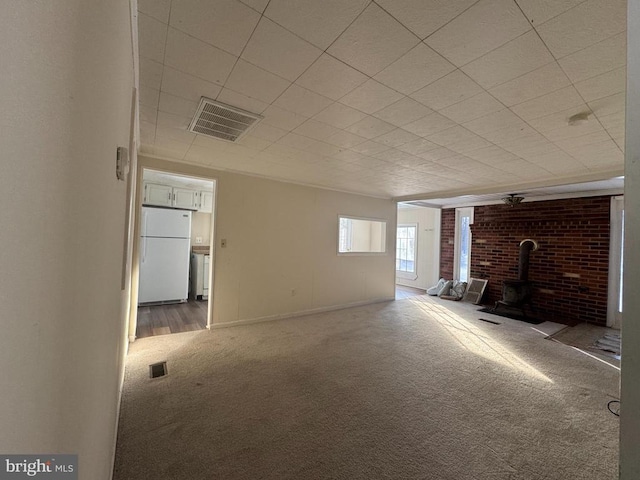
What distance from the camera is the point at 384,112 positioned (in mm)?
2131

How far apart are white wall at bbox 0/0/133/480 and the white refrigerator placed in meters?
4.68

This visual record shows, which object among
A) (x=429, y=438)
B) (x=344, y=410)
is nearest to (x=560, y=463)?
(x=429, y=438)

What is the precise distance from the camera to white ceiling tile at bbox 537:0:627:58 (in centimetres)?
120

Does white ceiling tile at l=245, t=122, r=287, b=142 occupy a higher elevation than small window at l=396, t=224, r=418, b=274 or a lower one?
higher

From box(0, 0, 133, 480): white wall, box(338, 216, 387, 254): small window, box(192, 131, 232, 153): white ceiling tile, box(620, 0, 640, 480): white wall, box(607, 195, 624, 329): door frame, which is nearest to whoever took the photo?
box(0, 0, 133, 480): white wall

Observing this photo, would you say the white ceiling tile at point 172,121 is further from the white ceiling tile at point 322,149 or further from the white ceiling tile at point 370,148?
the white ceiling tile at point 370,148

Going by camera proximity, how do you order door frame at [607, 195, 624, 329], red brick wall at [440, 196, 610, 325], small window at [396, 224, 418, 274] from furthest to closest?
small window at [396, 224, 418, 274] → red brick wall at [440, 196, 610, 325] → door frame at [607, 195, 624, 329]

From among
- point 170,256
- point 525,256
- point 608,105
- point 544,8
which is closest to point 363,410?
point 544,8

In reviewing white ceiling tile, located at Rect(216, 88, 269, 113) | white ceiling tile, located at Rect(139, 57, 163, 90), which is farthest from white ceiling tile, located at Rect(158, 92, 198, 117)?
white ceiling tile, located at Rect(216, 88, 269, 113)

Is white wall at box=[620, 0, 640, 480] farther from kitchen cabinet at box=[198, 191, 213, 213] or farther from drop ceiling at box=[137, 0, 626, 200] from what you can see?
kitchen cabinet at box=[198, 191, 213, 213]

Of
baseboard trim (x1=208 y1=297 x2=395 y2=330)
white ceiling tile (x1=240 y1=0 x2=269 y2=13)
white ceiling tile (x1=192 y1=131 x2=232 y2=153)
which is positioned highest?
white ceiling tile (x1=240 y1=0 x2=269 y2=13)

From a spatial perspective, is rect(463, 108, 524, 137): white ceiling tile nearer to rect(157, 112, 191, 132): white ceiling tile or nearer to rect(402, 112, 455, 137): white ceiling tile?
rect(402, 112, 455, 137): white ceiling tile

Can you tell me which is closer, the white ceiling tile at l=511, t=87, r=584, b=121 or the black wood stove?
the white ceiling tile at l=511, t=87, r=584, b=121

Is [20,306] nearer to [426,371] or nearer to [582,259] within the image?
[426,371]
